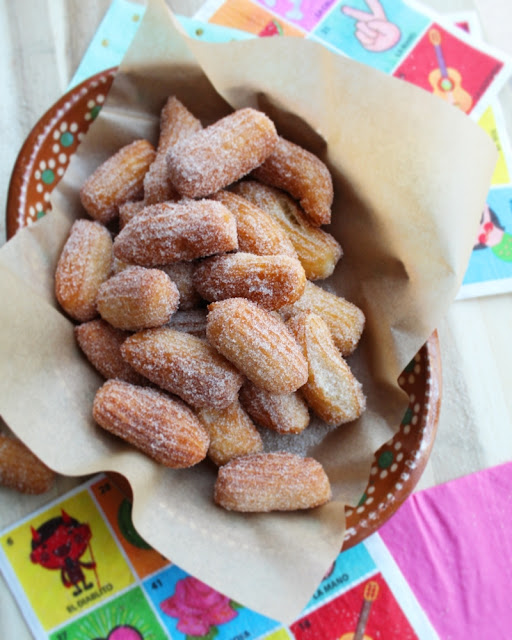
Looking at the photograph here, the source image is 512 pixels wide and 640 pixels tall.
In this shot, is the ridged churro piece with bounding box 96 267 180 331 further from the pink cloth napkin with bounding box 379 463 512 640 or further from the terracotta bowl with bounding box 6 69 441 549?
the pink cloth napkin with bounding box 379 463 512 640

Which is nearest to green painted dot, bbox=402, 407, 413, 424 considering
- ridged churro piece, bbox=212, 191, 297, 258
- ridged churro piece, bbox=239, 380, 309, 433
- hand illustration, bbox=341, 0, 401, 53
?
ridged churro piece, bbox=239, 380, 309, 433

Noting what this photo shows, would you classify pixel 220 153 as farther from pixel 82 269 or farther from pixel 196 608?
pixel 196 608

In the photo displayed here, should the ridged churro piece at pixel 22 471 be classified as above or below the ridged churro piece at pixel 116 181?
below

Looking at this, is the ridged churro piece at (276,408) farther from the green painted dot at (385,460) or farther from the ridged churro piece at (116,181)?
the ridged churro piece at (116,181)

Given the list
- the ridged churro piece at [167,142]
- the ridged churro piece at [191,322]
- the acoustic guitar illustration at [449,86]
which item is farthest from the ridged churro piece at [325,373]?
the acoustic guitar illustration at [449,86]

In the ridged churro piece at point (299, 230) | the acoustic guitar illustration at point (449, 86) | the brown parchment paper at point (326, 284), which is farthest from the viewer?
the acoustic guitar illustration at point (449, 86)

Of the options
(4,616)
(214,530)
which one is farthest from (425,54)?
(4,616)
